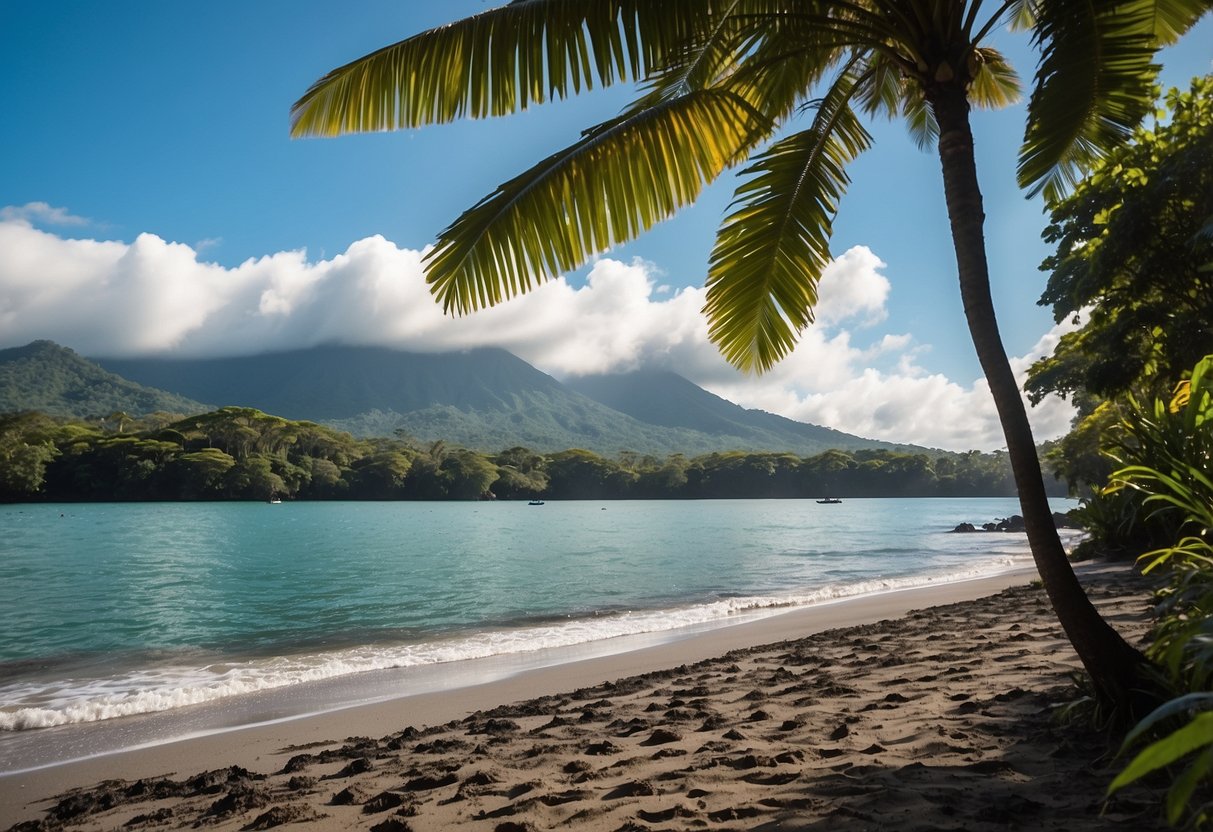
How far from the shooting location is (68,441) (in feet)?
280

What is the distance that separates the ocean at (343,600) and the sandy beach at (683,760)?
2.74m

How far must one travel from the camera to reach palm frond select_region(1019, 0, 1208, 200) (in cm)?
420

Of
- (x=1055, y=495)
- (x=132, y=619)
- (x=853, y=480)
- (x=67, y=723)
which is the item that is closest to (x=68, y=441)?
(x=132, y=619)

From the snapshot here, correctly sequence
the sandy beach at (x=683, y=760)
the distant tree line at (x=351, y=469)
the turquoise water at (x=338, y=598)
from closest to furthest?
1. the sandy beach at (x=683, y=760)
2. the turquoise water at (x=338, y=598)
3. the distant tree line at (x=351, y=469)

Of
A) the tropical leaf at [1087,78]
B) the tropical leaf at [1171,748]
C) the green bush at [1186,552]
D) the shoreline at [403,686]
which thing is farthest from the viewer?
the shoreline at [403,686]

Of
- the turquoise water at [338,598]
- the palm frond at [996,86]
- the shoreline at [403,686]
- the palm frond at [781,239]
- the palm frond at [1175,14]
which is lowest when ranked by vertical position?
the turquoise water at [338,598]

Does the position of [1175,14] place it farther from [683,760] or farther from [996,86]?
[683,760]

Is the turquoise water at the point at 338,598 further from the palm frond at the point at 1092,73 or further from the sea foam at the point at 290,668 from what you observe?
the palm frond at the point at 1092,73

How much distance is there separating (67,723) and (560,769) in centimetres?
572

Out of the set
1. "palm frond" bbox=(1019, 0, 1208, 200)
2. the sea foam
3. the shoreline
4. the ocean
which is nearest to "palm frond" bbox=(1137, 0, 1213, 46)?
"palm frond" bbox=(1019, 0, 1208, 200)

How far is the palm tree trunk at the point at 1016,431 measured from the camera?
3359 mm

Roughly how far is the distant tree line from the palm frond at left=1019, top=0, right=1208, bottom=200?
9473 cm

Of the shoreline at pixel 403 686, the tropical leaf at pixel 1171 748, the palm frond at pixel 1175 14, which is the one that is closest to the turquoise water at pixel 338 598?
the shoreline at pixel 403 686

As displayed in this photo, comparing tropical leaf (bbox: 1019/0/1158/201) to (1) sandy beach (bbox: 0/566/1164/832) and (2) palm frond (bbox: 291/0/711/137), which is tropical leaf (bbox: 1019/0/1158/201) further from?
(1) sandy beach (bbox: 0/566/1164/832)
